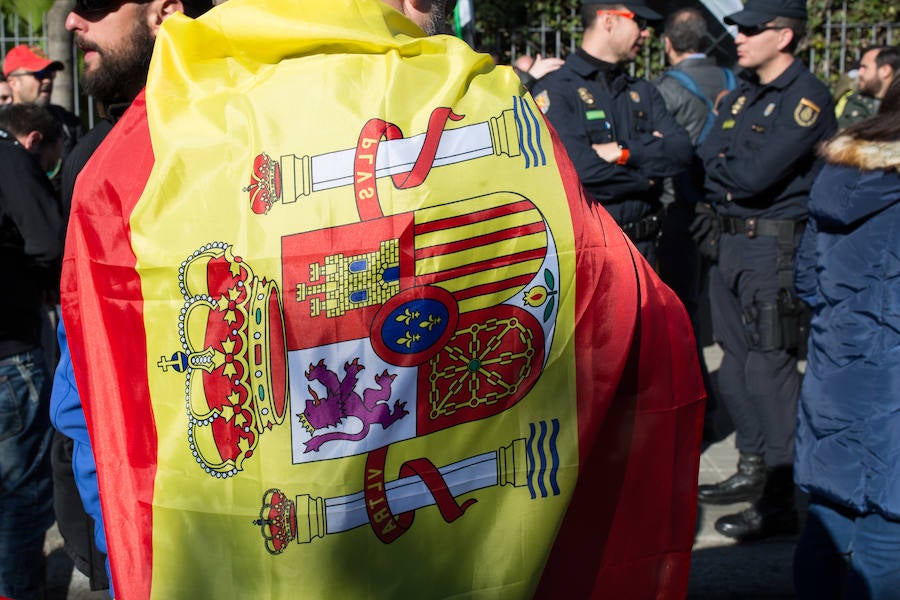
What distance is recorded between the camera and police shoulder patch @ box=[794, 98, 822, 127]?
4727mm

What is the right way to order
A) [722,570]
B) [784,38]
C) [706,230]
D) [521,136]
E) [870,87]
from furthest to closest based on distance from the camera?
[870,87] < [706,230] < [784,38] < [722,570] < [521,136]

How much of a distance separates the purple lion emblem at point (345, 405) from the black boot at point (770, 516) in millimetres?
3200

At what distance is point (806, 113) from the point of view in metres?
4.76

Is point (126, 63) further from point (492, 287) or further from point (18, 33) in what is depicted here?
point (18, 33)

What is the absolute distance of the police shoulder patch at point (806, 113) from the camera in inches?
186

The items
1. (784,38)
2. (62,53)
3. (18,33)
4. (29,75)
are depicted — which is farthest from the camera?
(18,33)

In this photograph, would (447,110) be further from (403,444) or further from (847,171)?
(847,171)

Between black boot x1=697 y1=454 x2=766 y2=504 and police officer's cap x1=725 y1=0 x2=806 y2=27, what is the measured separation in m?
2.09

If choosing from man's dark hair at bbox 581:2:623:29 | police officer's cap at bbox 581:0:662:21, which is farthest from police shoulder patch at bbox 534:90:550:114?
police officer's cap at bbox 581:0:662:21

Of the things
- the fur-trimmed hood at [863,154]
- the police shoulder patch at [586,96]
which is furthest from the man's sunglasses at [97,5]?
the police shoulder patch at [586,96]

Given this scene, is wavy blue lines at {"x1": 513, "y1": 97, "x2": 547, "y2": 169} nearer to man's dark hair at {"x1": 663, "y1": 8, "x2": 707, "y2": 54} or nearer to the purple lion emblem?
the purple lion emblem

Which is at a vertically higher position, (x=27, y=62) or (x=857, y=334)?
(x=27, y=62)

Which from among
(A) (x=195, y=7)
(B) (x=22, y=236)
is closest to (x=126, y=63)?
(A) (x=195, y=7)

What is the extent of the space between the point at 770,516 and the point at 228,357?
136 inches
